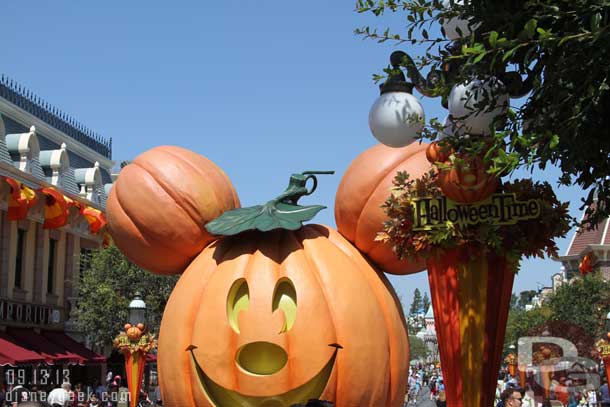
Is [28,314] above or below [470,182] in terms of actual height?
above

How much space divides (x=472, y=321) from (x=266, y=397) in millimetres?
1913

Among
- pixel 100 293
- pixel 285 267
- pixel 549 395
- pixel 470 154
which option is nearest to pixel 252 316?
pixel 285 267

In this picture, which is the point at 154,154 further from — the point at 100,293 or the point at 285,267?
the point at 100,293

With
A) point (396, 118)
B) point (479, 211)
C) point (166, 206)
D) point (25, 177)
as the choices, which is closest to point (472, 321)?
point (479, 211)

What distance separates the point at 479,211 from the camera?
14.8 feet

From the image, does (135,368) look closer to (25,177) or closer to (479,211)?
(479,211)

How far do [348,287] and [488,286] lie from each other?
1675 mm

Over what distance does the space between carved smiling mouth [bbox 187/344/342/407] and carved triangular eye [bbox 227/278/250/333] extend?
1.15 feet

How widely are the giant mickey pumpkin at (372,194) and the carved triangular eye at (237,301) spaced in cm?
107

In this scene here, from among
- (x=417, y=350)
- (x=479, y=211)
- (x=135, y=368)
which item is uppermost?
(x=417, y=350)

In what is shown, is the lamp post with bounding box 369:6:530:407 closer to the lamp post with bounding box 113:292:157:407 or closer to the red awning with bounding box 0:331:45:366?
the lamp post with bounding box 113:292:157:407

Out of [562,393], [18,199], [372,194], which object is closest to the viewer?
[372,194]

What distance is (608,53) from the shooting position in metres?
3.27

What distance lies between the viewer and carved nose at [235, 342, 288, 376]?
19.3ft
